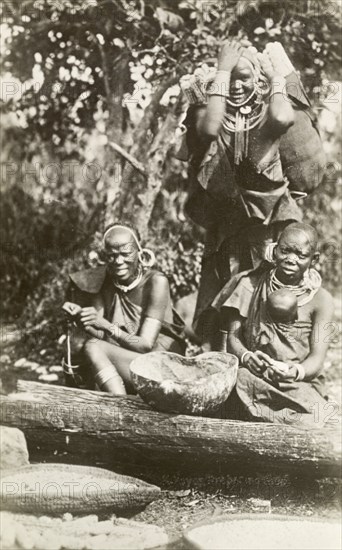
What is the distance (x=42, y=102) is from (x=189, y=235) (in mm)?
1801

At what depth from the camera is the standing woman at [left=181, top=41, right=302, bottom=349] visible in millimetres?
4539

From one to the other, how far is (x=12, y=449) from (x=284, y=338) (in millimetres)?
1583

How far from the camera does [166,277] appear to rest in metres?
4.90

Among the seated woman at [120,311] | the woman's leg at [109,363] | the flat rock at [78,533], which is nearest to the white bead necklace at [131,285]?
the seated woman at [120,311]

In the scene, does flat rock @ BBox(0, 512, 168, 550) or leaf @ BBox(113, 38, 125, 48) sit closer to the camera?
flat rock @ BBox(0, 512, 168, 550)

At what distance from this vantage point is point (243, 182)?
15.5ft

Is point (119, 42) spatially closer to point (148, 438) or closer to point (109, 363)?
point (109, 363)

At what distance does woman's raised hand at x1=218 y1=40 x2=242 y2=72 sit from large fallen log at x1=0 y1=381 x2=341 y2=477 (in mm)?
2014

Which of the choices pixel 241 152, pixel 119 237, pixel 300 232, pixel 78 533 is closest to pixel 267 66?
pixel 241 152

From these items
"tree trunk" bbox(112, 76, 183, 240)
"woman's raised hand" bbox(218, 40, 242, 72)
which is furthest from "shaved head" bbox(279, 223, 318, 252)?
"tree trunk" bbox(112, 76, 183, 240)

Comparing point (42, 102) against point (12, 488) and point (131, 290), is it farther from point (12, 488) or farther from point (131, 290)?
point (12, 488)

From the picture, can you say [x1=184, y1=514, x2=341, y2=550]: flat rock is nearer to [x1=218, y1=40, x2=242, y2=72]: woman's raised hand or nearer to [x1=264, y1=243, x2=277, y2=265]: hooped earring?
[x1=264, y1=243, x2=277, y2=265]: hooped earring

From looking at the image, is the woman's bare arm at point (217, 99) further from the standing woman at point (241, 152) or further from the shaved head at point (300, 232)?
the shaved head at point (300, 232)

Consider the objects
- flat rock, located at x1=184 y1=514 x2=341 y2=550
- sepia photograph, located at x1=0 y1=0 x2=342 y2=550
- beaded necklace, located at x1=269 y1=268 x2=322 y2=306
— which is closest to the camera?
flat rock, located at x1=184 y1=514 x2=341 y2=550
